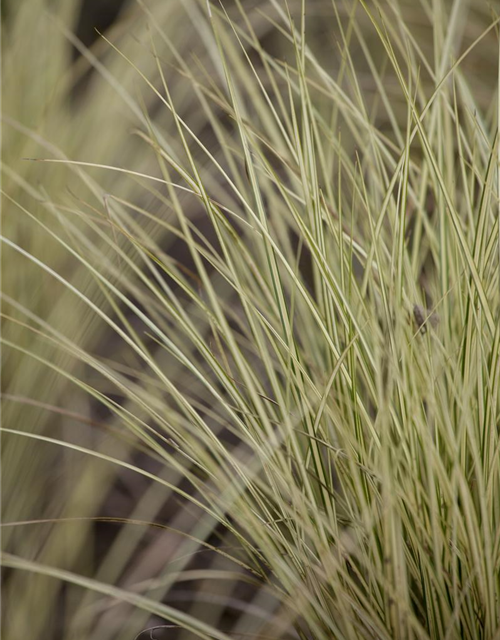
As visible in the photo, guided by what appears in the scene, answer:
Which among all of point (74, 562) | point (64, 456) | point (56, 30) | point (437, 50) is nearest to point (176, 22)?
point (56, 30)

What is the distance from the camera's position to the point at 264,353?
16.8 inches

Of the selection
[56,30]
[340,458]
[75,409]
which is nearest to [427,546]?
[340,458]

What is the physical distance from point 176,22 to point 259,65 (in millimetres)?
261

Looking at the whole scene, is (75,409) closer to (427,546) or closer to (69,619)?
(69,619)

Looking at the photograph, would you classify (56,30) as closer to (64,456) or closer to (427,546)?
(64,456)

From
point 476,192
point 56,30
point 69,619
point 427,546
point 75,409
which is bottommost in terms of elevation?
point 69,619

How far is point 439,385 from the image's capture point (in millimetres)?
443

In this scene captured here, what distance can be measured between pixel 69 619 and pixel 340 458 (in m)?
0.37

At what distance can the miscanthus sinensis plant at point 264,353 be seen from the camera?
39cm

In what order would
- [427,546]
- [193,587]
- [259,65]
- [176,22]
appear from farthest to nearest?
[259,65]
[176,22]
[193,587]
[427,546]

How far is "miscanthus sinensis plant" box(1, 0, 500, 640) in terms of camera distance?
387 millimetres

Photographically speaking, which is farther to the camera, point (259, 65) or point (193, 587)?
point (259, 65)

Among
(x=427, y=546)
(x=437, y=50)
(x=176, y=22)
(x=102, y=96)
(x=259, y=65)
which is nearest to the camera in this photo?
(x=427, y=546)

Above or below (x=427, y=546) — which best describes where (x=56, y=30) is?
above
